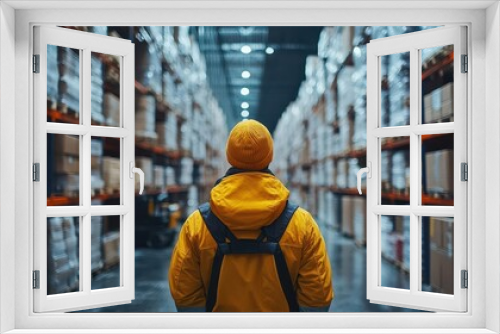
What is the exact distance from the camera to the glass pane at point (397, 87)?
5.15m

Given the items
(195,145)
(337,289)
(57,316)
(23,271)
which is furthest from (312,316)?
(195,145)

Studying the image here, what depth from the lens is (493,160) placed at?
1.98 m

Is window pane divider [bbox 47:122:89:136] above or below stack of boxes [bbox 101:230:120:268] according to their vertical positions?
above

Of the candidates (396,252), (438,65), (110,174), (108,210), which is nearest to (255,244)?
(108,210)

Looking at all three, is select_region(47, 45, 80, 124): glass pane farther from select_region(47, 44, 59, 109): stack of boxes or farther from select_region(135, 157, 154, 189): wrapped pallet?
select_region(135, 157, 154, 189): wrapped pallet

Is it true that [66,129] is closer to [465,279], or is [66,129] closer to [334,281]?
[465,279]

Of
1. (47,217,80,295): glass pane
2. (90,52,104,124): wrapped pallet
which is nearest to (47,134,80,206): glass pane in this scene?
(47,217,80,295): glass pane

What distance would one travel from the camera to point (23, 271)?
207cm

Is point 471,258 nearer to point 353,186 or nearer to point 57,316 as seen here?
point 57,316

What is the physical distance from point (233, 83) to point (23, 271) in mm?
18739

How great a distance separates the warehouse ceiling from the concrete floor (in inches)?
224

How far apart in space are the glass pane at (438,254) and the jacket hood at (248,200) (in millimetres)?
2427

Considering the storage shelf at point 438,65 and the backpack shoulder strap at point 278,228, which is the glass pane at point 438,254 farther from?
the backpack shoulder strap at point 278,228

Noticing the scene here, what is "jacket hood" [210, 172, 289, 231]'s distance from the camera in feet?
6.94
